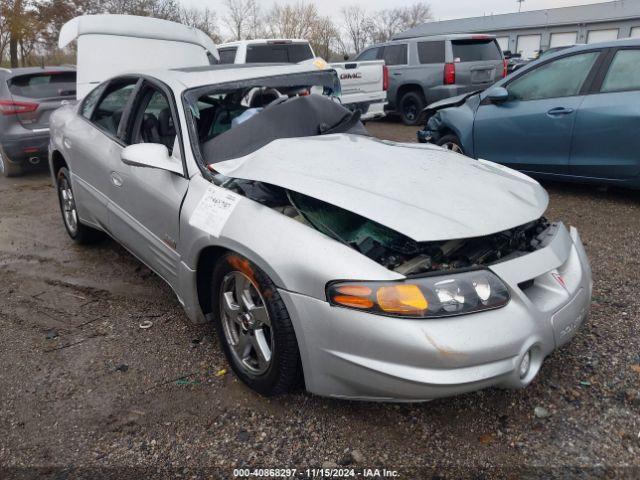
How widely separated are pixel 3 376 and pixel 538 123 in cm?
503

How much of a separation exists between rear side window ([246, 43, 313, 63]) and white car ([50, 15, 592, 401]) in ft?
21.4

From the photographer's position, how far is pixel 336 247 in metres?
2.09

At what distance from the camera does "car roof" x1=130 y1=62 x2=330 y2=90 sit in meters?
3.19

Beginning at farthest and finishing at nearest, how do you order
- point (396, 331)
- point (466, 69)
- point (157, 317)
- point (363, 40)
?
1. point (363, 40)
2. point (466, 69)
3. point (157, 317)
4. point (396, 331)

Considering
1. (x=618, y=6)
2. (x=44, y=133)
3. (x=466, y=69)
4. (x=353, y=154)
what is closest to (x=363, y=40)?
(x=618, y=6)

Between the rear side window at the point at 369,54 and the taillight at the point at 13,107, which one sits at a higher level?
the rear side window at the point at 369,54

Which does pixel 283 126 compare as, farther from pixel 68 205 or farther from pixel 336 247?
pixel 68 205

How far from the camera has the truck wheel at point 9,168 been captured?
7.05 metres

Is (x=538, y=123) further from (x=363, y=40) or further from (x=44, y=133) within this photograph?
(x=363, y=40)

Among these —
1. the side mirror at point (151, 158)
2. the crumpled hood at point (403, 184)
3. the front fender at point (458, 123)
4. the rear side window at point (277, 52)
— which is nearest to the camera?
the crumpled hood at point (403, 184)

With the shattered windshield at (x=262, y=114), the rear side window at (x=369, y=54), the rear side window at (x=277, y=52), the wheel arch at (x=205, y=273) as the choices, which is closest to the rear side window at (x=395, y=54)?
the rear side window at (x=369, y=54)

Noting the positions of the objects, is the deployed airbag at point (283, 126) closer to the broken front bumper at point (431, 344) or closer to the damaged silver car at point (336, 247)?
the damaged silver car at point (336, 247)

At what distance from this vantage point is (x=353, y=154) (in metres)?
2.84

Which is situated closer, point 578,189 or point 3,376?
point 3,376
